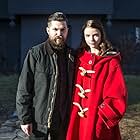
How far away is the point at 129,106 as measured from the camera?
35.7 ft

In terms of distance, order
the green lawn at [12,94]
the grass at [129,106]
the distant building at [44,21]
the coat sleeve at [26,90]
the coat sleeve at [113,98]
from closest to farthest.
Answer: the coat sleeve at [113,98] → the coat sleeve at [26,90] → the grass at [129,106] → the green lawn at [12,94] → the distant building at [44,21]

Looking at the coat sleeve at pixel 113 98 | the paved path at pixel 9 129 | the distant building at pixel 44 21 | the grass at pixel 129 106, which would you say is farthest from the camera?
the distant building at pixel 44 21

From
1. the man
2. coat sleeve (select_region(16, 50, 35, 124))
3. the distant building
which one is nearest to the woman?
the man

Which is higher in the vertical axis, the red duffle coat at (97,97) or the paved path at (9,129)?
the red duffle coat at (97,97)

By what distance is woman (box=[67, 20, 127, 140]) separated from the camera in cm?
420

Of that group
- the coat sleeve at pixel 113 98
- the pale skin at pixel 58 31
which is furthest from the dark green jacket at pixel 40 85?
the coat sleeve at pixel 113 98

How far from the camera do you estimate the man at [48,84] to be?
168 inches

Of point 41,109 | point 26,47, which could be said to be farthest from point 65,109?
point 26,47

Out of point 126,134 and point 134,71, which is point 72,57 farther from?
point 134,71

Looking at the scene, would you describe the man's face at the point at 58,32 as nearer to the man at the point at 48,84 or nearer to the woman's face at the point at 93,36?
the man at the point at 48,84

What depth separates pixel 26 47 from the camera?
21.7m

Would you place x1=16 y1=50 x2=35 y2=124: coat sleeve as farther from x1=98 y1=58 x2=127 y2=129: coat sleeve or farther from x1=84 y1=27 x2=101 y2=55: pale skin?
x1=98 y1=58 x2=127 y2=129: coat sleeve

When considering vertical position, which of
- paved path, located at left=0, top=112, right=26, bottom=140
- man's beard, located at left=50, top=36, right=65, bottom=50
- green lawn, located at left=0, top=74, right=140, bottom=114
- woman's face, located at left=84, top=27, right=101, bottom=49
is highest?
woman's face, located at left=84, top=27, right=101, bottom=49

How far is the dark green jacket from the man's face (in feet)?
0.30
